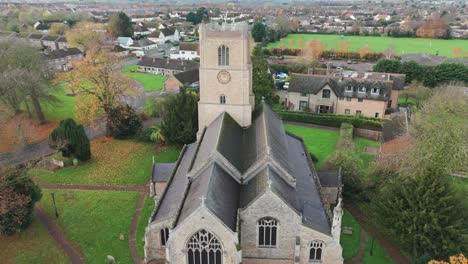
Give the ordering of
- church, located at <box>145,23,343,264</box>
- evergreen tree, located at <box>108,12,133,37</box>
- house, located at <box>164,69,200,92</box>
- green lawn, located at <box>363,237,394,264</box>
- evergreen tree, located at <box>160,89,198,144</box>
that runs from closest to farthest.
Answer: church, located at <box>145,23,343,264</box>
green lawn, located at <box>363,237,394,264</box>
evergreen tree, located at <box>160,89,198,144</box>
house, located at <box>164,69,200,92</box>
evergreen tree, located at <box>108,12,133,37</box>

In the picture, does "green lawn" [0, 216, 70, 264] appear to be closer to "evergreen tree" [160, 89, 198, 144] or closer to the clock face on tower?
"evergreen tree" [160, 89, 198, 144]

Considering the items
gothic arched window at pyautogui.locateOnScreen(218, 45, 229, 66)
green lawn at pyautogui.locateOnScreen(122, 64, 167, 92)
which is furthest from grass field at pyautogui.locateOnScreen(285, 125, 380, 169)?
green lawn at pyautogui.locateOnScreen(122, 64, 167, 92)

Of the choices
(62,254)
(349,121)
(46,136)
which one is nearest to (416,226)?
(62,254)

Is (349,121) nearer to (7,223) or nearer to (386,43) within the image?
(7,223)

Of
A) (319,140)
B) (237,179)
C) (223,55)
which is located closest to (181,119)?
(223,55)

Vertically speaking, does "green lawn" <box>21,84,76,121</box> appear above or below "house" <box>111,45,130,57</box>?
below
